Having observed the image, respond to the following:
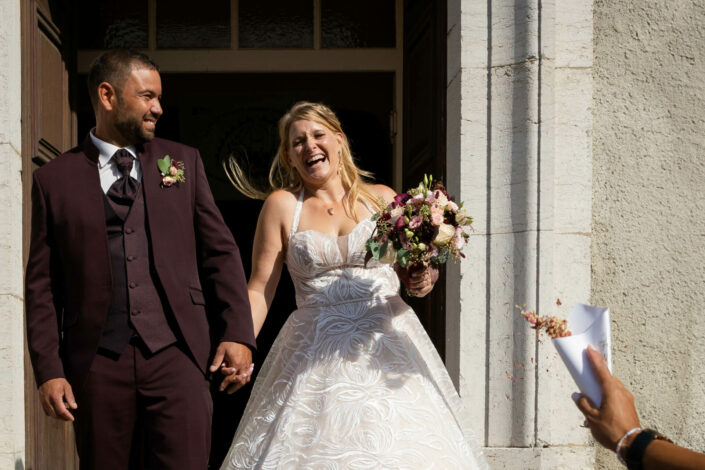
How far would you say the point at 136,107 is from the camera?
139 inches

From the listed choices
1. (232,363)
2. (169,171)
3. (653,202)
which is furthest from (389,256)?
(653,202)

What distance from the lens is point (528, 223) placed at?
4.91 metres

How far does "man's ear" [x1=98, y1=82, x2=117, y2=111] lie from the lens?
11.6 ft

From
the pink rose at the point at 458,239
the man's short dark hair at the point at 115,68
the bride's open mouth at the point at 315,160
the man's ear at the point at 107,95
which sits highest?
the man's short dark hair at the point at 115,68

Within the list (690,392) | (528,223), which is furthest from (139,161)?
(690,392)

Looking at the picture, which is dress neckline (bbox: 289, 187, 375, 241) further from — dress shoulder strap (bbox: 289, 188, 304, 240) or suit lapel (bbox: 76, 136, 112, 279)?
suit lapel (bbox: 76, 136, 112, 279)

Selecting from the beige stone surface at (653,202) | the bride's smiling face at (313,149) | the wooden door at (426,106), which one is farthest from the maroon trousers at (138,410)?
the beige stone surface at (653,202)

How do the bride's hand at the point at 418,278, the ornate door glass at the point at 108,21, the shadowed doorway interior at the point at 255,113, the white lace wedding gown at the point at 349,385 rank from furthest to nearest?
the shadowed doorway interior at the point at 255,113, the ornate door glass at the point at 108,21, the bride's hand at the point at 418,278, the white lace wedding gown at the point at 349,385

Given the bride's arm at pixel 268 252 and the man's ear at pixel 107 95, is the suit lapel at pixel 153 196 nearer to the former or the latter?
the man's ear at pixel 107 95

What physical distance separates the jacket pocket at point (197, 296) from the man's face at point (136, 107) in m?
0.62

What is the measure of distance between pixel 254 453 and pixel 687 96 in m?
3.12

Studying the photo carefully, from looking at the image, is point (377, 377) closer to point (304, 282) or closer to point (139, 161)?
point (304, 282)

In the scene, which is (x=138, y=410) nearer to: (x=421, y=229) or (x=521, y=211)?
(x=421, y=229)

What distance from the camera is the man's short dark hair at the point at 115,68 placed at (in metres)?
3.53
